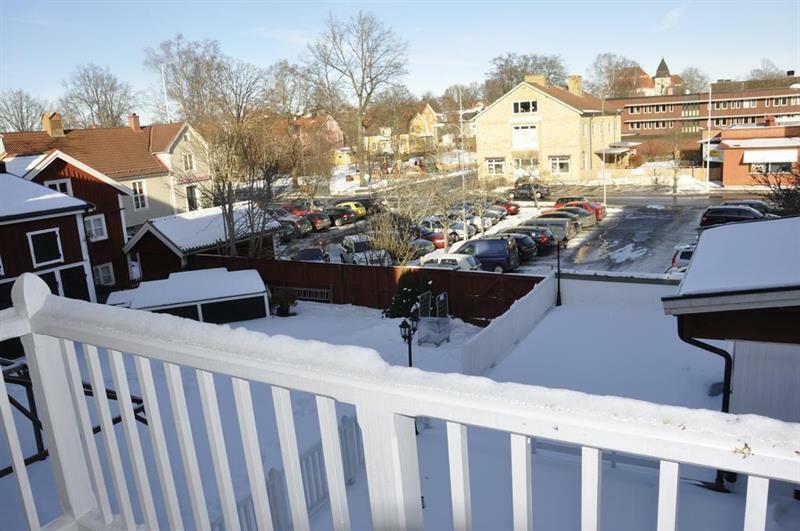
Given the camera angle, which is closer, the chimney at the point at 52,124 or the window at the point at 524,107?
the chimney at the point at 52,124

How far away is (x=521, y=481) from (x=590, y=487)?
0.48 feet

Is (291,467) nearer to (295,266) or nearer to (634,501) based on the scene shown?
(634,501)

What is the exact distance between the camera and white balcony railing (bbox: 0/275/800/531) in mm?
1117

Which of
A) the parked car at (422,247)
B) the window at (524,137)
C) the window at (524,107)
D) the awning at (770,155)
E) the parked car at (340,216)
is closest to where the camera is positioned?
the parked car at (422,247)

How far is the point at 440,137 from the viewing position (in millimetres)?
82438

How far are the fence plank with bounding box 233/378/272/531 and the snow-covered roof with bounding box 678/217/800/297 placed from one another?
7590 millimetres

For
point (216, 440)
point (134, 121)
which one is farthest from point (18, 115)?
point (216, 440)

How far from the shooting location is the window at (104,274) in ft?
84.3

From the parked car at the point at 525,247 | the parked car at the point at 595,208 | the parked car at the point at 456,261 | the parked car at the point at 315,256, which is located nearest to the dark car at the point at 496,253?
the parked car at the point at 456,261

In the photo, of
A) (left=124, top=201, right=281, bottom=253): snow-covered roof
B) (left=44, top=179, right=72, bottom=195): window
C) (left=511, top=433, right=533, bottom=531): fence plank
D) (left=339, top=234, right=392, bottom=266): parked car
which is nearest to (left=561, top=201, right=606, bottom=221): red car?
(left=339, top=234, right=392, bottom=266): parked car

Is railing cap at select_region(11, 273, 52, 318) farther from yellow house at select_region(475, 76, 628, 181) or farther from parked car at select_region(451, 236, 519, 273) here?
yellow house at select_region(475, 76, 628, 181)

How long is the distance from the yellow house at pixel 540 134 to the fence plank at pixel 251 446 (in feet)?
151

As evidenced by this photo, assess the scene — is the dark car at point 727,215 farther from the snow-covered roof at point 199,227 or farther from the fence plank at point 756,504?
the fence plank at point 756,504

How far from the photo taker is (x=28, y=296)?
7.10ft
